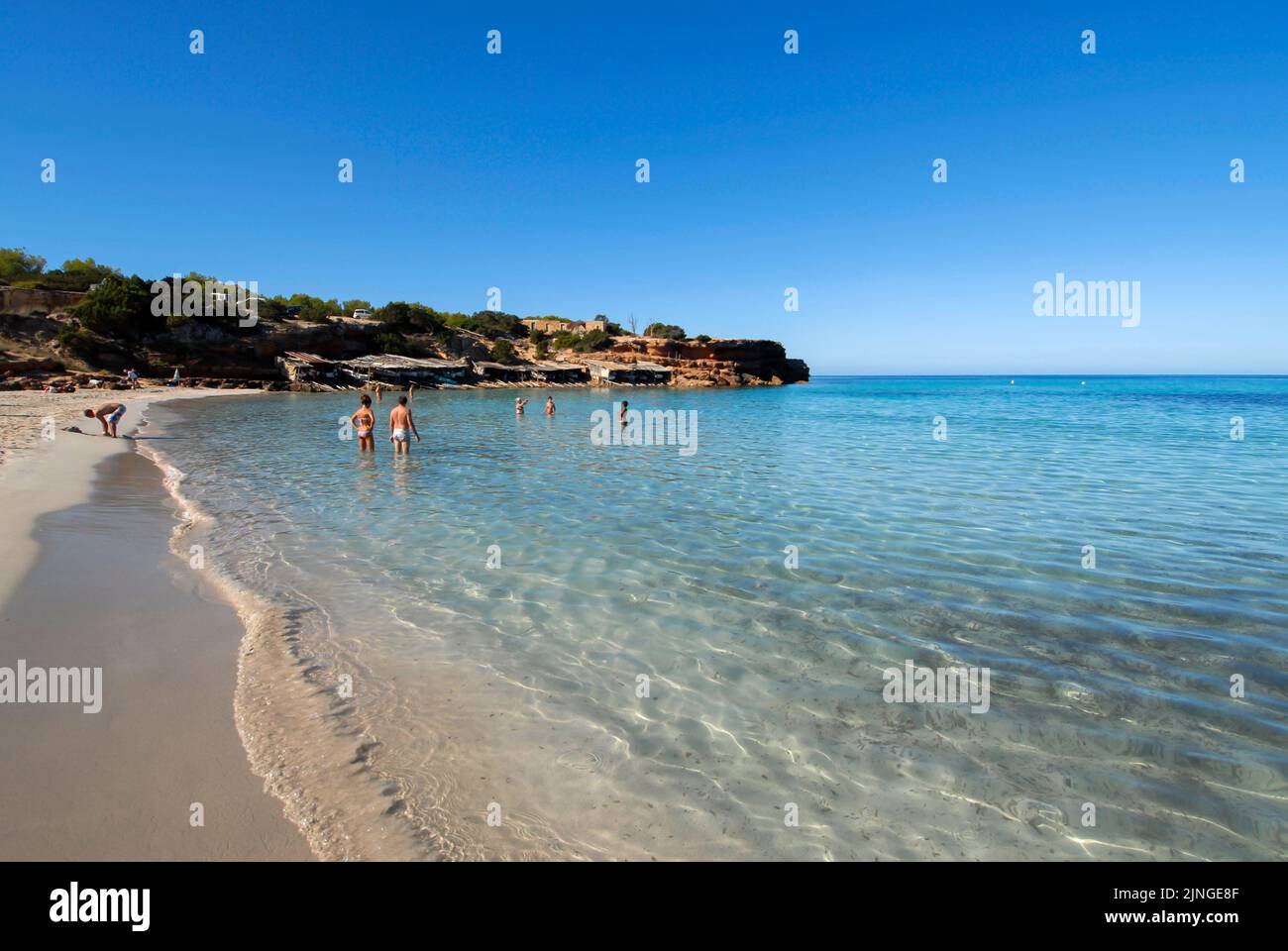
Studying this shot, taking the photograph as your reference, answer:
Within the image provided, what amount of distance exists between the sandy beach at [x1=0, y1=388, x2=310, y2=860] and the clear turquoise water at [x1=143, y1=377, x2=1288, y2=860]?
0.29 metres

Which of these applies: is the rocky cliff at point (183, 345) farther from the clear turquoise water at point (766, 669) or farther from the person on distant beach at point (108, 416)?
the clear turquoise water at point (766, 669)

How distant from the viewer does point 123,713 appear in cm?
370

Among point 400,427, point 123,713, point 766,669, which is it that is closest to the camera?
point 123,713

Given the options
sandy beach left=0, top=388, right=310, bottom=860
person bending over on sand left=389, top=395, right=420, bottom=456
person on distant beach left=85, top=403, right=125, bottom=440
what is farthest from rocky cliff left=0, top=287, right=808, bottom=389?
sandy beach left=0, top=388, right=310, bottom=860

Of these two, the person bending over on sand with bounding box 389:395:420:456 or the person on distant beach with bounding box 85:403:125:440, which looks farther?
the person on distant beach with bounding box 85:403:125:440

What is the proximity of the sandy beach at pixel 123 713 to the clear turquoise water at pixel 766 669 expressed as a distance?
287mm

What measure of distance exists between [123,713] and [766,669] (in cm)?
430

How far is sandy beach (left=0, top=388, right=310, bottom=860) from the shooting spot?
2.74 m

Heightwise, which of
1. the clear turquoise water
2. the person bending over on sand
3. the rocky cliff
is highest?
the rocky cliff

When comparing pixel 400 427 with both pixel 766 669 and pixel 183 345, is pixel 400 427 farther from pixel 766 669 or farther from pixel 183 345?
pixel 183 345

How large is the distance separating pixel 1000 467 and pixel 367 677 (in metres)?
15.7

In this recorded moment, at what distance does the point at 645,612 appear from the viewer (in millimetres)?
5848

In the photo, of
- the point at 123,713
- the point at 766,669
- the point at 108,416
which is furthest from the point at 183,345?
the point at 766,669

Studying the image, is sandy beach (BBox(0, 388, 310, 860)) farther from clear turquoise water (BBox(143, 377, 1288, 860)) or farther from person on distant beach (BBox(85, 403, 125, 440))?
person on distant beach (BBox(85, 403, 125, 440))
